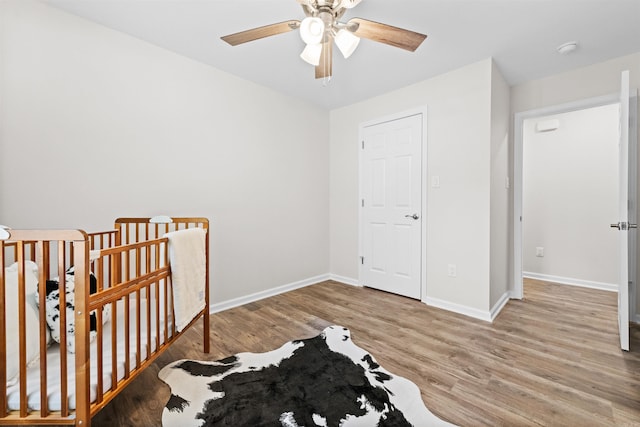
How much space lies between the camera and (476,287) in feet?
8.07

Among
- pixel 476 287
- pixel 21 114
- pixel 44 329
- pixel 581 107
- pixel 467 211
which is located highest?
pixel 581 107

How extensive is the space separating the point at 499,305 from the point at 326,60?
2621 mm

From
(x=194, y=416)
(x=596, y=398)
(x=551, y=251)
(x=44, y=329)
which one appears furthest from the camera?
(x=551, y=251)

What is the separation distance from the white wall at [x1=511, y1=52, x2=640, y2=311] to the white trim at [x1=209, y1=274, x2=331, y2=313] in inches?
113

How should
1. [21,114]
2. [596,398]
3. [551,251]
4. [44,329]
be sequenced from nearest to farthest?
[44,329]
[596,398]
[21,114]
[551,251]

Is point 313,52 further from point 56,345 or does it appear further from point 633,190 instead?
point 633,190

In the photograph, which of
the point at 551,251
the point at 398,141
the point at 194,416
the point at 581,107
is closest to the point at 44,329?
the point at 194,416

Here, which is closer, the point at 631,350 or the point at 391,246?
the point at 631,350

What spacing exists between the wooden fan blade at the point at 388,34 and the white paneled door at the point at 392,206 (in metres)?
1.46

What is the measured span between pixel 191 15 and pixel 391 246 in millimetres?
2684

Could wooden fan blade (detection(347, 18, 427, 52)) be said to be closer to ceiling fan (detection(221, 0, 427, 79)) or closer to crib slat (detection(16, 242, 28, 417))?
ceiling fan (detection(221, 0, 427, 79))

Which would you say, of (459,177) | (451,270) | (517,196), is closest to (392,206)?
(459,177)

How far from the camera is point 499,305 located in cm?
265

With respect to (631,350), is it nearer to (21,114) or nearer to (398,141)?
(398,141)
